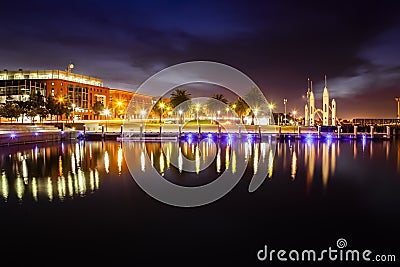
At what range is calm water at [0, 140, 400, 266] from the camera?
31.4ft

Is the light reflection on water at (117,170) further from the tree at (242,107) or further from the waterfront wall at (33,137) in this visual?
the tree at (242,107)

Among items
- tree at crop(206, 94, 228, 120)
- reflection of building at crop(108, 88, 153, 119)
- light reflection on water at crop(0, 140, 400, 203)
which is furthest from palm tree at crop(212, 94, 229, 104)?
light reflection on water at crop(0, 140, 400, 203)

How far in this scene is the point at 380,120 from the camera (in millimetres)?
118375

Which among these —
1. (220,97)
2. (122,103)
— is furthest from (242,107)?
(122,103)

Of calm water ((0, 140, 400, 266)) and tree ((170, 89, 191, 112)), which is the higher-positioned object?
tree ((170, 89, 191, 112))

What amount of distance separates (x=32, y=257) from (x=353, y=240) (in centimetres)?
856

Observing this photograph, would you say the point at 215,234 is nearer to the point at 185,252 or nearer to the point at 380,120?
the point at 185,252

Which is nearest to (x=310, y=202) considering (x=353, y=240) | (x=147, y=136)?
(x=353, y=240)

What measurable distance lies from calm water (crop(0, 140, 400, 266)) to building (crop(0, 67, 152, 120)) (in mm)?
86607

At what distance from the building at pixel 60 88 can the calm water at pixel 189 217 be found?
86607 millimetres

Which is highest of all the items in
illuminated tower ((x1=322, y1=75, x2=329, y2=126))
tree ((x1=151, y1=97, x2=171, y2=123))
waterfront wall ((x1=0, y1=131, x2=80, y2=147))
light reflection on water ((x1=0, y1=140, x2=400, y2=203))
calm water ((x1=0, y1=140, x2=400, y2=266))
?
tree ((x1=151, y1=97, x2=171, y2=123))

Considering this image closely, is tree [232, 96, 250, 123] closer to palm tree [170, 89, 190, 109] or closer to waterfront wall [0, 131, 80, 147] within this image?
palm tree [170, 89, 190, 109]

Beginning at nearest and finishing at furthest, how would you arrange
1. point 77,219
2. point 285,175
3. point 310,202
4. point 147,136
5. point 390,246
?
point 390,246 → point 77,219 → point 310,202 → point 285,175 → point 147,136

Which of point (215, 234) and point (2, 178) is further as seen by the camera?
Result: point (2, 178)
